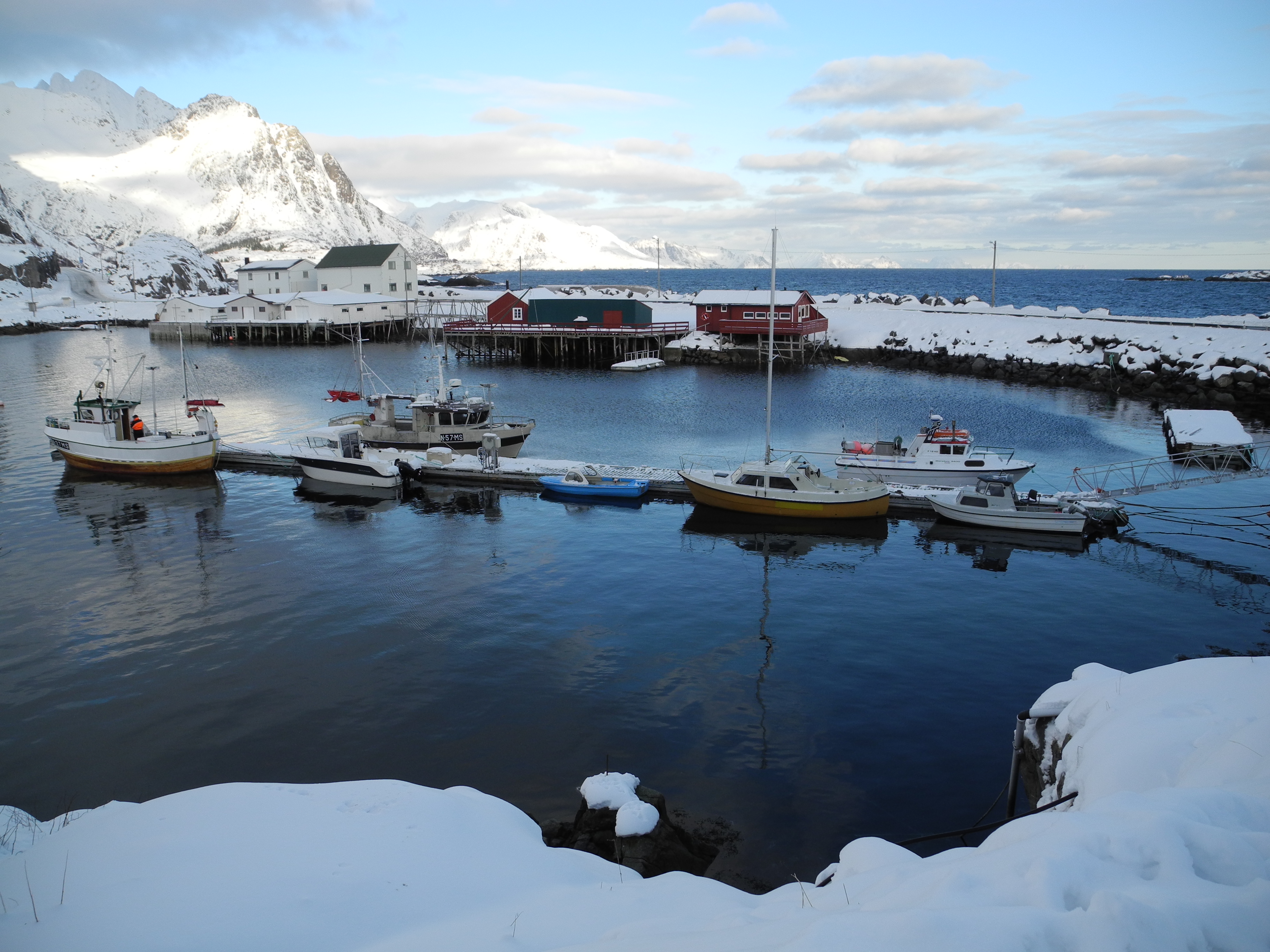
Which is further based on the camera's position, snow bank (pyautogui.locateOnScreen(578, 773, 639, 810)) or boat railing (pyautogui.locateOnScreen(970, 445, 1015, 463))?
boat railing (pyautogui.locateOnScreen(970, 445, 1015, 463))

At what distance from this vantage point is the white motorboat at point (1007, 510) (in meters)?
28.3

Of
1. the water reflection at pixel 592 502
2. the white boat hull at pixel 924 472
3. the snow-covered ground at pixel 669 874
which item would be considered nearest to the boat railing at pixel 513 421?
the water reflection at pixel 592 502

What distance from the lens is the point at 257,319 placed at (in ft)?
346

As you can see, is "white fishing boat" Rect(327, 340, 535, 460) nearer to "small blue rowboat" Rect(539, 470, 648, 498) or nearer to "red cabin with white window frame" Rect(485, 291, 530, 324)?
"small blue rowboat" Rect(539, 470, 648, 498)

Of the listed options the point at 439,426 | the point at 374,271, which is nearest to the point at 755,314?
the point at 439,426

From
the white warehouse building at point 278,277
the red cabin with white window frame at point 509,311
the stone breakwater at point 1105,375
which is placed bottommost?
the stone breakwater at point 1105,375

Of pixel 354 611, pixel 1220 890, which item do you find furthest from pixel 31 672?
pixel 1220 890

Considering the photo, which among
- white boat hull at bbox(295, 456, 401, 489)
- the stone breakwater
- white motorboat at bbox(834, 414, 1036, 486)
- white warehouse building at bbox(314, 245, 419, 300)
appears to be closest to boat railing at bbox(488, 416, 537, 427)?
white boat hull at bbox(295, 456, 401, 489)

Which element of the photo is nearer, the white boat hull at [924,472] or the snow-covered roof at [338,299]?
the white boat hull at [924,472]

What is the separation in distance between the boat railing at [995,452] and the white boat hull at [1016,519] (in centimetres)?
508

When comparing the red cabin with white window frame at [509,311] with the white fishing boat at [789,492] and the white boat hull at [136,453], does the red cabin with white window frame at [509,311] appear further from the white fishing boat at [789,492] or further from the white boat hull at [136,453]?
the white fishing boat at [789,492]

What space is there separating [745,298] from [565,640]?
67.0 meters

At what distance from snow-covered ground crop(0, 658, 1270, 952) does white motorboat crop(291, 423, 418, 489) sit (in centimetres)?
2466

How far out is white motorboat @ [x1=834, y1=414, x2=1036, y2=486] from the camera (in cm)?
3309
